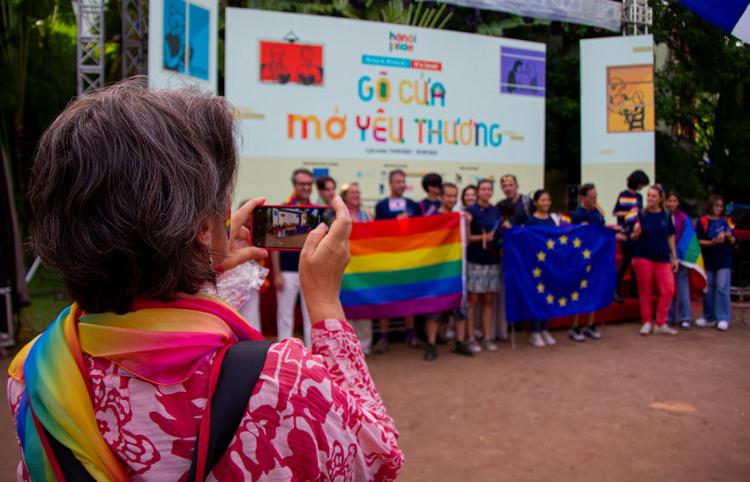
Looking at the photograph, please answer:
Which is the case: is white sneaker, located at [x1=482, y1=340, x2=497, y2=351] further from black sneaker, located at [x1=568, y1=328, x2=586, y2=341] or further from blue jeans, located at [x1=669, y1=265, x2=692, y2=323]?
blue jeans, located at [x1=669, y1=265, x2=692, y2=323]

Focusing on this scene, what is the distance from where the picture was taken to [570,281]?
6.87 meters

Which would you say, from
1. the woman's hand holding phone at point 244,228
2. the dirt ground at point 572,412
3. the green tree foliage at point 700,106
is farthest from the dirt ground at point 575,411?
the green tree foliage at point 700,106

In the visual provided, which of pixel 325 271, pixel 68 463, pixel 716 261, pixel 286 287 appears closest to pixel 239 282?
pixel 286 287

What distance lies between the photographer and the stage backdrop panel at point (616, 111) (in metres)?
10.8

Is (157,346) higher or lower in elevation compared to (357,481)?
higher

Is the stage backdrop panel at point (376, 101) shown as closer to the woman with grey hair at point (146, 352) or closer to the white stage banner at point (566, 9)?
the white stage banner at point (566, 9)

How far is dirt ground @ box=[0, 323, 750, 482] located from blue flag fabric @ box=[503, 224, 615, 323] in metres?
0.48

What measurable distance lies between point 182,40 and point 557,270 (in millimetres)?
5243

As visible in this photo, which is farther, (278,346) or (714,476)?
(714,476)

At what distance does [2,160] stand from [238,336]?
6.21 m

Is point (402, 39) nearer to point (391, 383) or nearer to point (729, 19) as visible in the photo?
point (391, 383)

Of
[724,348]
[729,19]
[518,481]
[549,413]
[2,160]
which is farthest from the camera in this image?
[724,348]

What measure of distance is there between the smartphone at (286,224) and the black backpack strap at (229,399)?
54 centimetres

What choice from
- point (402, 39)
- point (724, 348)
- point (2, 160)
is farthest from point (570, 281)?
point (2, 160)
